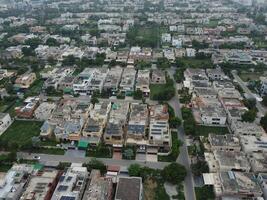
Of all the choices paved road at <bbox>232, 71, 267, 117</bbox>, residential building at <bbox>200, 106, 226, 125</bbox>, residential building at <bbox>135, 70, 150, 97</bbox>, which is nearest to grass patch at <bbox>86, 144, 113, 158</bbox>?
residential building at <bbox>200, 106, 226, 125</bbox>

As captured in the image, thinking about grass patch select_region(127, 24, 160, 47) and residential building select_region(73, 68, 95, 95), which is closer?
residential building select_region(73, 68, 95, 95)

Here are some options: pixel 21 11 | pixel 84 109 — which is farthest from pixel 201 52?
pixel 21 11

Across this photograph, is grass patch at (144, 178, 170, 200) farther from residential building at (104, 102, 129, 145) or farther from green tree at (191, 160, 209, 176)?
residential building at (104, 102, 129, 145)

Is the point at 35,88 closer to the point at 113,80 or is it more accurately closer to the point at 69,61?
the point at 69,61

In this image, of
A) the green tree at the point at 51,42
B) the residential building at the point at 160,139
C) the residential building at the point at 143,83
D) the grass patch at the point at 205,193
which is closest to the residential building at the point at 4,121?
the residential building at the point at 160,139

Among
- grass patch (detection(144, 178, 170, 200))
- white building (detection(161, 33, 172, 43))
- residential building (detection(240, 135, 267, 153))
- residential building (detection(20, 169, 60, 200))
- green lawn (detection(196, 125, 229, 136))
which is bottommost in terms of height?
white building (detection(161, 33, 172, 43))

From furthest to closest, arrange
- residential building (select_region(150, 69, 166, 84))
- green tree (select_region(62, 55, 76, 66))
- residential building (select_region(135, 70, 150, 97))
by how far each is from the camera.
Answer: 1. green tree (select_region(62, 55, 76, 66))
2. residential building (select_region(150, 69, 166, 84))
3. residential building (select_region(135, 70, 150, 97))

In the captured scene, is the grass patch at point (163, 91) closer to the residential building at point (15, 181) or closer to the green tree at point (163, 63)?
the green tree at point (163, 63)

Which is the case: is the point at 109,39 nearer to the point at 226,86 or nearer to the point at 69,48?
the point at 69,48

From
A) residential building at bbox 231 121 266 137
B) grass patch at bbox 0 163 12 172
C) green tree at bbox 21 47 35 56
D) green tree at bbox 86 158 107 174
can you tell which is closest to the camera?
green tree at bbox 86 158 107 174
